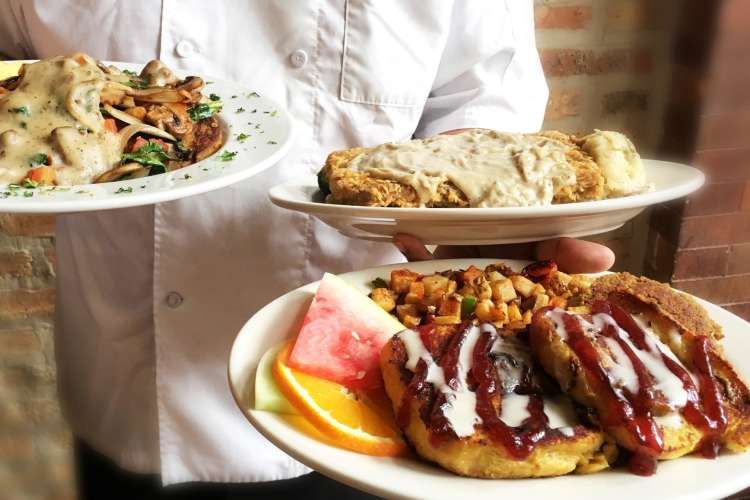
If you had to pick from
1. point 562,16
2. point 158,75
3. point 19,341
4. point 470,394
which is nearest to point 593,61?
point 562,16

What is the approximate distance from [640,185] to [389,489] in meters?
0.62

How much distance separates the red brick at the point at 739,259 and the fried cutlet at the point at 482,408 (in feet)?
5.81

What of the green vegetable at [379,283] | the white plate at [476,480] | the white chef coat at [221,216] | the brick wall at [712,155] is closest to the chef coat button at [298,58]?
the white chef coat at [221,216]

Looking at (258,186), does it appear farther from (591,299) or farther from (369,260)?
(591,299)

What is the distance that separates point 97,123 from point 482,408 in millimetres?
659

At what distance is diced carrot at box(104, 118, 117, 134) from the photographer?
1096 mm

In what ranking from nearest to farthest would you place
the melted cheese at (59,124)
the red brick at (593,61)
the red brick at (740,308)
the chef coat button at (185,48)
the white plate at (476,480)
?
the white plate at (476,480) → the melted cheese at (59,124) → the chef coat button at (185,48) → the red brick at (593,61) → the red brick at (740,308)

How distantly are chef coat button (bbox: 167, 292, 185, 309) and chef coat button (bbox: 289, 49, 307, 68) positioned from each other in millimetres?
435

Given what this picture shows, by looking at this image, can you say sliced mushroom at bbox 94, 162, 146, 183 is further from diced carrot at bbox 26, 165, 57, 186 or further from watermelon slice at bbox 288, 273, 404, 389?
watermelon slice at bbox 288, 273, 404, 389

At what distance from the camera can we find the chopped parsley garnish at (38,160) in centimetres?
100

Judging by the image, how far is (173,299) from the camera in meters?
1.34

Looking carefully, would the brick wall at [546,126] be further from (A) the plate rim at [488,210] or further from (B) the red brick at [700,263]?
(A) the plate rim at [488,210]

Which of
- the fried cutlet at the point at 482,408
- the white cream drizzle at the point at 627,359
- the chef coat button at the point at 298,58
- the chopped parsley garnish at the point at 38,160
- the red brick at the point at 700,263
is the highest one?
the chef coat button at the point at 298,58

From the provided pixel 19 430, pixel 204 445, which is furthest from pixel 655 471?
pixel 19 430
